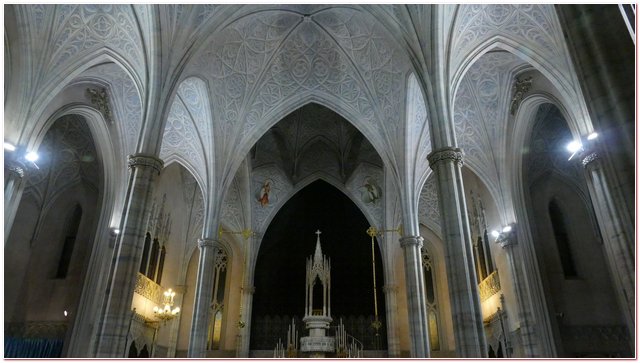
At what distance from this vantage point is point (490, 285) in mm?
17344

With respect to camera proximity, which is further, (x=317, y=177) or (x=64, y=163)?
(x=317, y=177)

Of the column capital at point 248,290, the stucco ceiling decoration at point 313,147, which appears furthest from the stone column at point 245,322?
the stucco ceiling decoration at point 313,147

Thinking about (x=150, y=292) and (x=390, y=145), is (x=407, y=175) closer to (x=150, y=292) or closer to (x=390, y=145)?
(x=390, y=145)

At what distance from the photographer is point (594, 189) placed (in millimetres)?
11383

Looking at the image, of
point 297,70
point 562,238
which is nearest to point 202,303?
point 297,70

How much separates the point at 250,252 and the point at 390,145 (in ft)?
32.8

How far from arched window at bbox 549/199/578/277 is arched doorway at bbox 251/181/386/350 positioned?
855 centimetres

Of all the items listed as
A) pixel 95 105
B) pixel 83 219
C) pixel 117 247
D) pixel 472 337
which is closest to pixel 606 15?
pixel 472 337

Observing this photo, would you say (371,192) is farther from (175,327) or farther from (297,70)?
(175,327)

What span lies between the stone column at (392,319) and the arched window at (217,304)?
819 centimetres

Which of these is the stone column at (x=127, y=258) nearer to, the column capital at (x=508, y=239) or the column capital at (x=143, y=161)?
the column capital at (x=143, y=161)

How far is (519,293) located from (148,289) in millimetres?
15024

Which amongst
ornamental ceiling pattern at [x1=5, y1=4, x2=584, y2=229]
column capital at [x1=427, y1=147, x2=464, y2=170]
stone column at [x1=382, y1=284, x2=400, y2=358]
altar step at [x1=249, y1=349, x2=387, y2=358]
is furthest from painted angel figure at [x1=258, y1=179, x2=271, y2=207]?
column capital at [x1=427, y1=147, x2=464, y2=170]

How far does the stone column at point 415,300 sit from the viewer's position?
45.3ft
